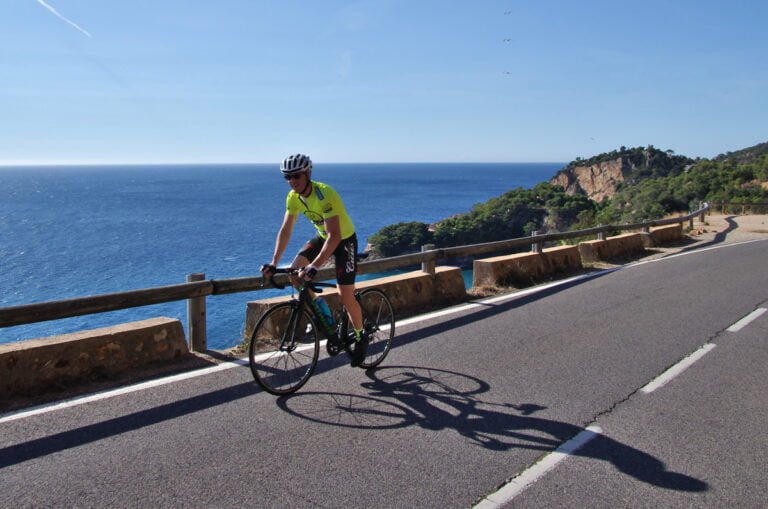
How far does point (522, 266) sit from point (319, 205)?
7489mm

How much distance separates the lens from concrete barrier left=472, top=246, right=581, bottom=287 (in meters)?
11.2

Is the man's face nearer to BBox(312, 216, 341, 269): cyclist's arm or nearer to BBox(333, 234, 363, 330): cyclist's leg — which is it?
BBox(312, 216, 341, 269): cyclist's arm

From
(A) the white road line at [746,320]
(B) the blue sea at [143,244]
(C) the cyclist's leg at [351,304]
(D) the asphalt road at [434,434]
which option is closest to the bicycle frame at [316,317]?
(C) the cyclist's leg at [351,304]

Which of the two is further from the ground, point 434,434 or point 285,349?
point 285,349

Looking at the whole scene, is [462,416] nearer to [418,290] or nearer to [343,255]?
[343,255]

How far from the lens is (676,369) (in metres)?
6.16

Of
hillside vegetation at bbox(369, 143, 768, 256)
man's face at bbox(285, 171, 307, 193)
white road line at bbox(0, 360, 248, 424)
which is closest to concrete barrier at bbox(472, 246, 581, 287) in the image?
white road line at bbox(0, 360, 248, 424)

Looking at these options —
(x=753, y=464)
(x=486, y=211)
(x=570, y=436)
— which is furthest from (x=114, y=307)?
(x=486, y=211)

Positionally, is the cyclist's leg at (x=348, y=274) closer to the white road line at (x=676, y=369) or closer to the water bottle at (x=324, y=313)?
the water bottle at (x=324, y=313)

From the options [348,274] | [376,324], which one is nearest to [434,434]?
[348,274]

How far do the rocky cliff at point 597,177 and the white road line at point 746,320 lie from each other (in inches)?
4512

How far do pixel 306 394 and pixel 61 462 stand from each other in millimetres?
1960

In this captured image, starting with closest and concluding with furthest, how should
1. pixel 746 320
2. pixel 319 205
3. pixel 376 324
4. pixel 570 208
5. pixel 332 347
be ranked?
pixel 319 205
pixel 332 347
pixel 376 324
pixel 746 320
pixel 570 208

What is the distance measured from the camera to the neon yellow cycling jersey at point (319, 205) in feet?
17.4
